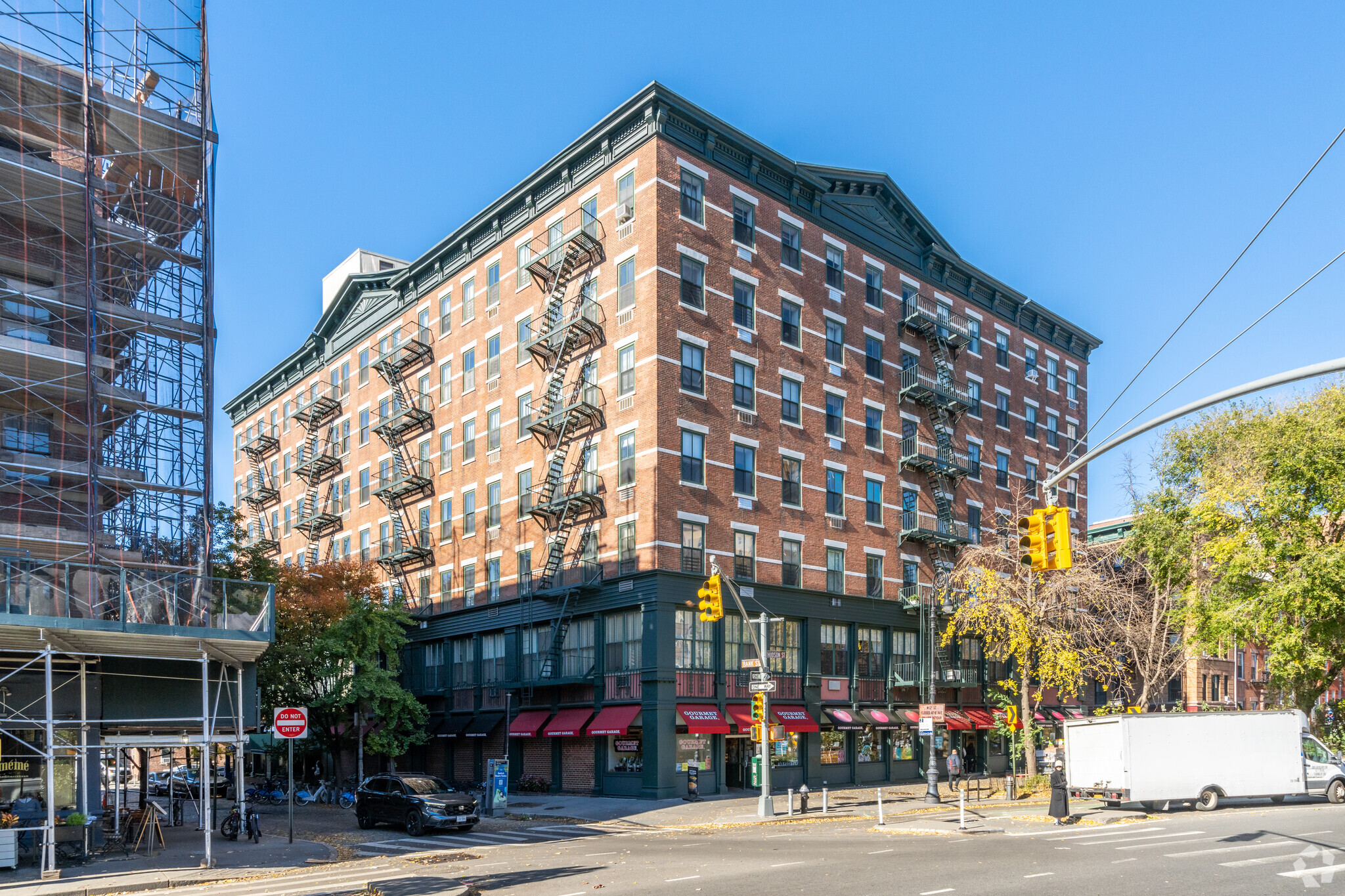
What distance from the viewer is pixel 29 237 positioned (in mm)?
30516

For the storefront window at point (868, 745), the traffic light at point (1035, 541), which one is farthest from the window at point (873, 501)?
the traffic light at point (1035, 541)

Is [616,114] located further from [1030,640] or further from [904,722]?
[904,722]

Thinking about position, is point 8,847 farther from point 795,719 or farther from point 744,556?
point 795,719

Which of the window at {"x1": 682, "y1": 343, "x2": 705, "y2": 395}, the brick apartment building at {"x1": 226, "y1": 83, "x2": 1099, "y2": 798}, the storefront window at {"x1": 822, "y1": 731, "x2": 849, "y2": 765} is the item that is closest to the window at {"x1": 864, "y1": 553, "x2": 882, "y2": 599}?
the brick apartment building at {"x1": 226, "y1": 83, "x2": 1099, "y2": 798}

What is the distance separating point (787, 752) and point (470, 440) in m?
20.9

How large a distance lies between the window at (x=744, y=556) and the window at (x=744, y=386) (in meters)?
5.20

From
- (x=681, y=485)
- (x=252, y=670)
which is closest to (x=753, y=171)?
(x=681, y=485)

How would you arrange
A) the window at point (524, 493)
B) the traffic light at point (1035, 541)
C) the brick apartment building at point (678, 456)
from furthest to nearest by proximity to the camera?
1. the window at point (524, 493)
2. the brick apartment building at point (678, 456)
3. the traffic light at point (1035, 541)

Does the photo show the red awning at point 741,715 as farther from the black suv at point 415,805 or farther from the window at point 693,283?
the window at point 693,283

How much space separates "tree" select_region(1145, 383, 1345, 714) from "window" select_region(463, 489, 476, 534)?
30560 mm

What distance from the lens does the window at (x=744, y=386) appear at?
4322 centimetres

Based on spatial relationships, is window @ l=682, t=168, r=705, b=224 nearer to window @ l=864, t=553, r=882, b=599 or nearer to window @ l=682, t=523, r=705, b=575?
window @ l=682, t=523, r=705, b=575

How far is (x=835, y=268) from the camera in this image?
160 ft

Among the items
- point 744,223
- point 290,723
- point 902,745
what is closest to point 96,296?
point 290,723
